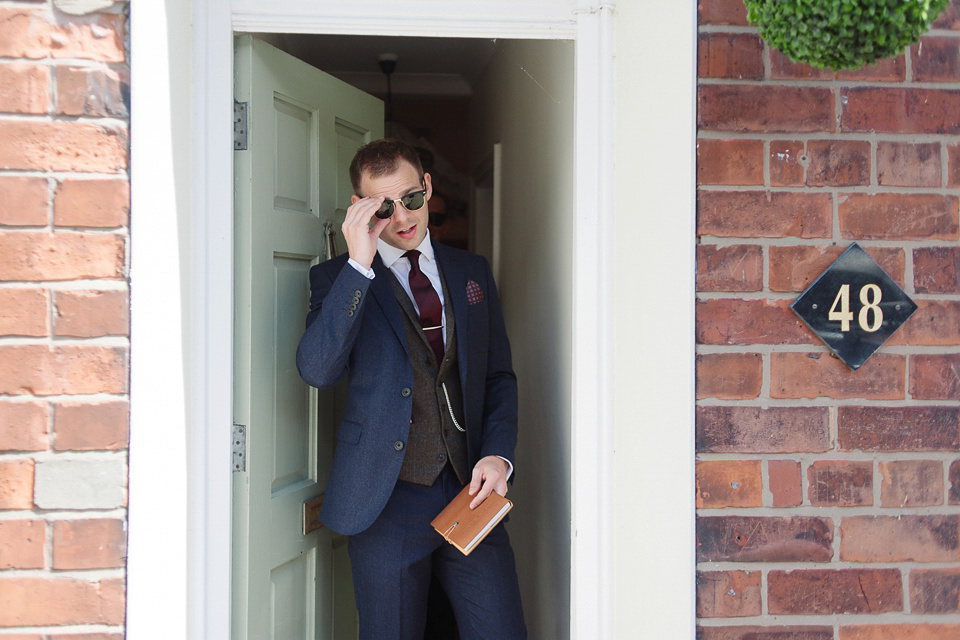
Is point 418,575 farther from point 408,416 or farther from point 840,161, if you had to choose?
point 840,161

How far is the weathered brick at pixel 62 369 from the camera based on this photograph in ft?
5.71

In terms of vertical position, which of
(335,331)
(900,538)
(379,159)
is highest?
(379,159)

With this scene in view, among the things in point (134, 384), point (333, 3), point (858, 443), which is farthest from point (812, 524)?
point (333, 3)

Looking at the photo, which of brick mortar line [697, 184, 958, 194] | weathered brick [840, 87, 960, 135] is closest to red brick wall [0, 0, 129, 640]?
brick mortar line [697, 184, 958, 194]

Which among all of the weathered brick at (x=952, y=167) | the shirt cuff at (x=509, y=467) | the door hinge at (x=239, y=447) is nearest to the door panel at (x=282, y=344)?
the door hinge at (x=239, y=447)

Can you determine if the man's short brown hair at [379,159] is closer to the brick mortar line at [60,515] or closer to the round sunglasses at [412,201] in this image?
the round sunglasses at [412,201]

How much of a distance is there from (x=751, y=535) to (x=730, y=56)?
1138 millimetres

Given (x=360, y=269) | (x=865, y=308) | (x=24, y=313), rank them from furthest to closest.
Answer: (x=360, y=269), (x=865, y=308), (x=24, y=313)

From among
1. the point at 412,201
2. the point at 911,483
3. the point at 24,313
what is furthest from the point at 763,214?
the point at 24,313

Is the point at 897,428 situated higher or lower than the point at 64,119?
lower

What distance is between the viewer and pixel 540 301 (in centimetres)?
268

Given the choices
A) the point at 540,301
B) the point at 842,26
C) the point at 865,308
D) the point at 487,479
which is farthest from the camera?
the point at 540,301

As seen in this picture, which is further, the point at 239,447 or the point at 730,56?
the point at 239,447

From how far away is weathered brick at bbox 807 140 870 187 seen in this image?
1944 mm
